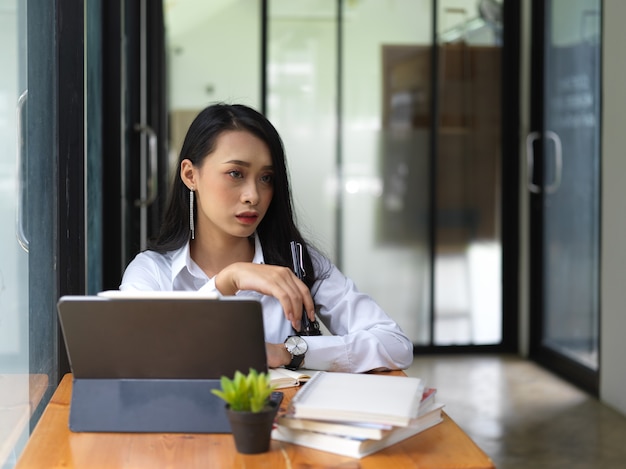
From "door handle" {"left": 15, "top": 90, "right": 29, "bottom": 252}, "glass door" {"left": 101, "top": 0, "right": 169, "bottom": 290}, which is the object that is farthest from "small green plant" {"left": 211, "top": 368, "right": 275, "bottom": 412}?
"glass door" {"left": 101, "top": 0, "right": 169, "bottom": 290}

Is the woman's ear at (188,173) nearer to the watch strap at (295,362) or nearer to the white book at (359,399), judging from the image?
the watch strap at (295,362)

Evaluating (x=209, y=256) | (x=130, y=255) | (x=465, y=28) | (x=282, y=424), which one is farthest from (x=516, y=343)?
(x=282, y=424)

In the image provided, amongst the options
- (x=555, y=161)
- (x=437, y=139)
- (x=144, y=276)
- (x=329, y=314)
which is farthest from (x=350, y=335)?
(x=437, y=139)

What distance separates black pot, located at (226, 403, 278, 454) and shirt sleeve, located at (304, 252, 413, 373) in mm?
538

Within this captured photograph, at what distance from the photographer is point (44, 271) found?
2.04 meters

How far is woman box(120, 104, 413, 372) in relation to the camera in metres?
1.80

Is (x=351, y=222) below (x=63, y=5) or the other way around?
below

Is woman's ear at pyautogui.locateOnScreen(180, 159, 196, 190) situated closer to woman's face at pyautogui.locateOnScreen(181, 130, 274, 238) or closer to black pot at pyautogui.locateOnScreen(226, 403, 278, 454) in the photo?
woman's face at pyautogui.locateOnScreen(181, 130, 274, 238)

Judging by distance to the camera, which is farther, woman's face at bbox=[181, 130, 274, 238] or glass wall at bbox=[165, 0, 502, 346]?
glass wall at bbox=[165, 0, 502, 346]

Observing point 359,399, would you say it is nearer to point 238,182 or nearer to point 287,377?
point 287,377

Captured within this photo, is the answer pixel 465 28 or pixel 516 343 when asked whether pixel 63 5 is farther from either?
pixel 516 343

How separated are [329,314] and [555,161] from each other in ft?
10.9

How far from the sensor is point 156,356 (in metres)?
1.31

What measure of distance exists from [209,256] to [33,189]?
42 cm
